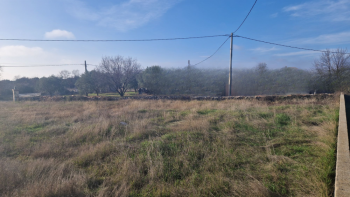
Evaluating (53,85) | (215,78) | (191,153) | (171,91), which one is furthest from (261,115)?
(53,85)

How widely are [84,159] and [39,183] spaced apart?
1.22 m

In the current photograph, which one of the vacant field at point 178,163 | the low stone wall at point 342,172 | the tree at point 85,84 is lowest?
the vacant field at point 178,163

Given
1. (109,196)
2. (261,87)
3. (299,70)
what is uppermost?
(299,70)

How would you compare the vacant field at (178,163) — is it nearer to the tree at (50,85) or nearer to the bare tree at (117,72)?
the bare tree at (117,72)

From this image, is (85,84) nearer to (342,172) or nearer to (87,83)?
(87,83)

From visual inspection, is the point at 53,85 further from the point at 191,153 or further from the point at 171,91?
the point at 191,153

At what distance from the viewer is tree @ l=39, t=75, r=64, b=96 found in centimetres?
3584

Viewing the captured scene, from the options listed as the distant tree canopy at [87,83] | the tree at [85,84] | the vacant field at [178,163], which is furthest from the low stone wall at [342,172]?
the tree at [85,84]

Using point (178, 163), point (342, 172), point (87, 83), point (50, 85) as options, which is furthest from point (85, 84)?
point (342, 172)

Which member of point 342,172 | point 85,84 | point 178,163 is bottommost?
point 178,163

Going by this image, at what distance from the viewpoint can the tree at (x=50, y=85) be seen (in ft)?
118

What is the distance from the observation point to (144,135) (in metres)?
5.76

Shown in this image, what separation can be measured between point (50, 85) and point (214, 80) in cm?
3282

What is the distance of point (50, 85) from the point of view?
36500 millimetres
